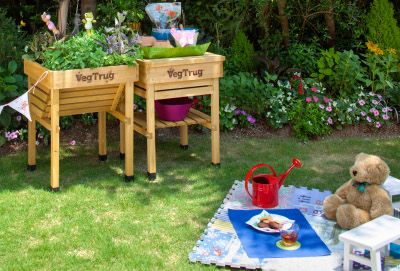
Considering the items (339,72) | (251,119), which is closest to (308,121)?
(251,119)

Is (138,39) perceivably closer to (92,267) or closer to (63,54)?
(63,54)

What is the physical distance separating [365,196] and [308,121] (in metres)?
2.05

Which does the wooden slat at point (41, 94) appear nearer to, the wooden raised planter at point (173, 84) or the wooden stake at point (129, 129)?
the wooden stake at point (129, 129)

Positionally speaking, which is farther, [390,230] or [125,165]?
[125,165]

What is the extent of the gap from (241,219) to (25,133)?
7.60 ft

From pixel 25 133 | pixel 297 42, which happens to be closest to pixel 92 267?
pixel 25 133

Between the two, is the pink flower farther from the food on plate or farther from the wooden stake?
the food on plate

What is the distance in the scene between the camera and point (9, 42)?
5.75 m

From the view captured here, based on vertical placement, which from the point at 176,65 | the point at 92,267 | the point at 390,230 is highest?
the point at 176,65

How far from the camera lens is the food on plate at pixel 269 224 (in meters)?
3.87

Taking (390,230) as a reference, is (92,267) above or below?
below

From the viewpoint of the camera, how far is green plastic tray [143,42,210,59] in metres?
4.59

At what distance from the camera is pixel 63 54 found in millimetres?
4309

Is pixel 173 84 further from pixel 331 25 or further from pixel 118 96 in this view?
pixel 331 25
